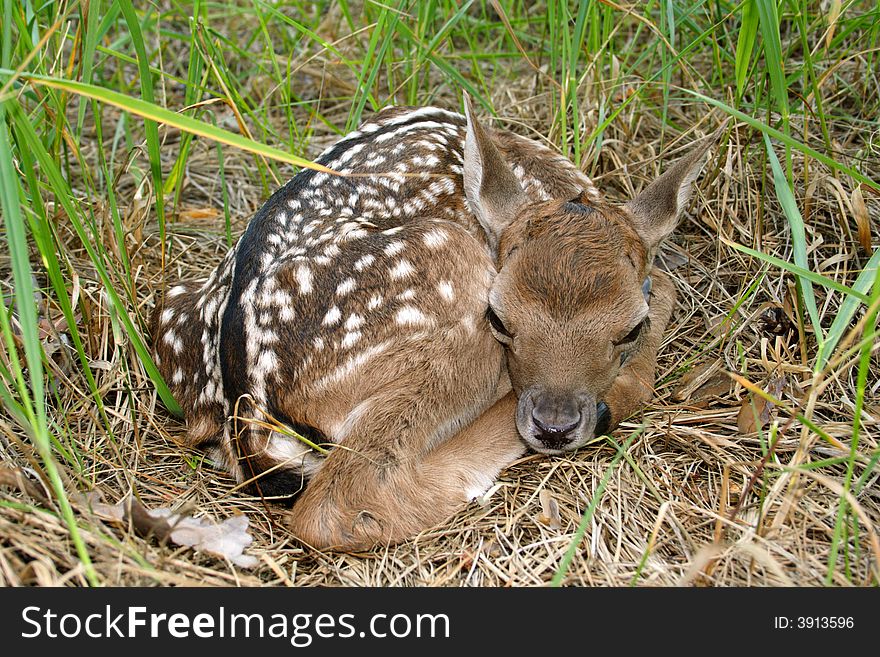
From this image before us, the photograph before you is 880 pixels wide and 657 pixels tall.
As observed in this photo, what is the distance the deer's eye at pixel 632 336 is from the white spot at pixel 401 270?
0.77 m

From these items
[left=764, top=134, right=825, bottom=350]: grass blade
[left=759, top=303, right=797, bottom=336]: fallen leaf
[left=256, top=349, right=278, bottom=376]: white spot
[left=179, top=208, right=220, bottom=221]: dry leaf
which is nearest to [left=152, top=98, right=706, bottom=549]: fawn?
[left=256, top=349, right=278, bottom=376]: white spot

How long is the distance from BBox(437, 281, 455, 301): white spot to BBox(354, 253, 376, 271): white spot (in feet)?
0.85

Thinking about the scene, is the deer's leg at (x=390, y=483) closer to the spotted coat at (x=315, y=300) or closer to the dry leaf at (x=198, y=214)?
the spotted coat at (x=315, y=300)

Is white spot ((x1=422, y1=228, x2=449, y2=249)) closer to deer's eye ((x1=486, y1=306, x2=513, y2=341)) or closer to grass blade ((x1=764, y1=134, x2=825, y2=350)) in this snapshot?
deer's eye ((x1=486, y1=306, x2=513, y2=341))

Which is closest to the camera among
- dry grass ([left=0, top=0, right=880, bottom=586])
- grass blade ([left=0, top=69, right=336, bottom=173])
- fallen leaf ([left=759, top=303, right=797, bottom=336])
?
grass blade ([left=0, top=69, right=336, bottom=173])

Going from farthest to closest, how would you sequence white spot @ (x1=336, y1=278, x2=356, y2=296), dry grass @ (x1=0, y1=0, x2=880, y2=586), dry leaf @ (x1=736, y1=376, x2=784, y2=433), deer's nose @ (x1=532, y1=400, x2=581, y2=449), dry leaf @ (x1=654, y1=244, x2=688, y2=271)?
dry leaf @ (x1=654, y1=244, x2=688, y2=271)
dry leaf @ (x1=736, y1=376, x2=784, y2=433)
white spot @ (x1=336, y1=278, x2=356, y2=296)
deer's nose @ (x1=532, y1=400, x2=581, y2=449)
dry grass @ (x1=0, y1=0, x2=880, y2=586)

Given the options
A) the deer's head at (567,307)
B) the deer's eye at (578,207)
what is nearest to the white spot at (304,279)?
the deer's head at (567,307)

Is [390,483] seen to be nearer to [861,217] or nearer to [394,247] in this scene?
[394,247]

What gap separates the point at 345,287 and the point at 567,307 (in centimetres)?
78

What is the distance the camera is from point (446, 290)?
3.15 metres

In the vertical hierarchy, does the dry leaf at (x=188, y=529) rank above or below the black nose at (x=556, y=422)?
below

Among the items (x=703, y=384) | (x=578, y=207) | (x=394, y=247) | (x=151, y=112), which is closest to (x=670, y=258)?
(x=703, y=384)

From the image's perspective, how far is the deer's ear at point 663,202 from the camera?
326cm

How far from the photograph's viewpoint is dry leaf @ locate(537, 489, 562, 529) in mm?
2941
